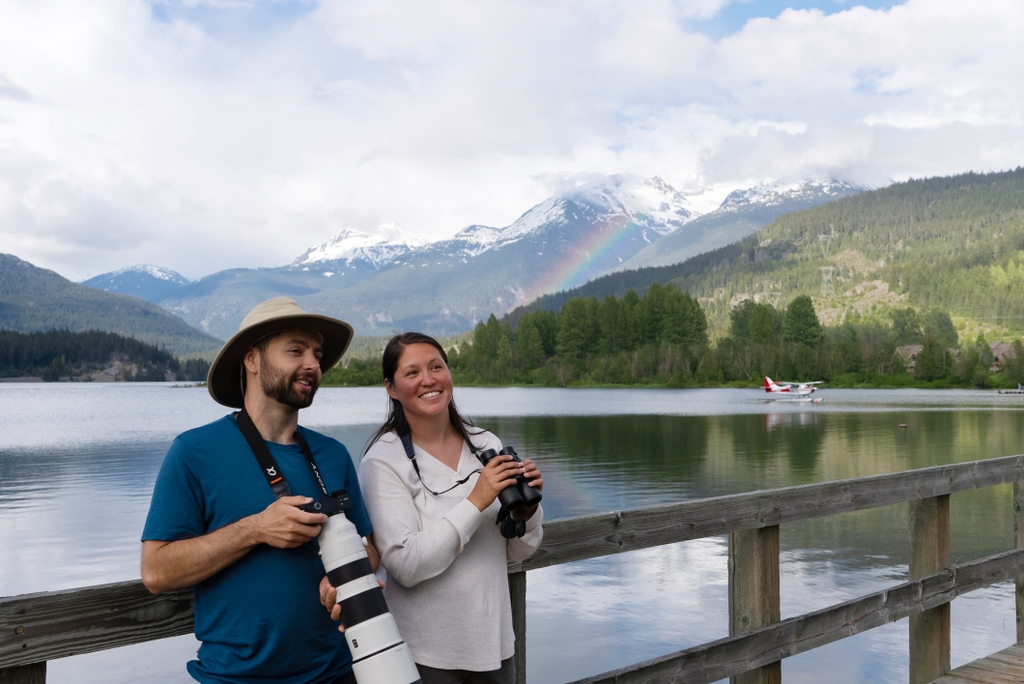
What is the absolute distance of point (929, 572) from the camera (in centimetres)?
480

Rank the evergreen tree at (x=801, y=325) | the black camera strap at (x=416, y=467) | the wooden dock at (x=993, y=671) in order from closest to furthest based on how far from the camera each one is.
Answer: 1. the black camera strap at (x=416, y=467)
2. the wooden dock at (x=993, y=671)
3. the evergreen tree at (x=801, y=325)

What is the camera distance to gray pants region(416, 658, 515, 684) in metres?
2.53

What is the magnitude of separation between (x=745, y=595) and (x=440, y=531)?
192 centimetres

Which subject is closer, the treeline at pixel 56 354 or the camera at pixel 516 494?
the camera at pixel 516 494

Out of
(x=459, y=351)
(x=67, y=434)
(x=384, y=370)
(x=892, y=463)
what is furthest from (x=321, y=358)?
(x=459, y=351)

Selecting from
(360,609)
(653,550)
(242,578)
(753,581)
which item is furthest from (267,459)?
(653,550)

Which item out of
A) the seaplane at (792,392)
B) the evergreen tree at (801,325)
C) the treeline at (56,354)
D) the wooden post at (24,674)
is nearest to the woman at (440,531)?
the wooden post at (24,674)

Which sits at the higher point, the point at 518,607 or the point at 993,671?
the point at 518,607

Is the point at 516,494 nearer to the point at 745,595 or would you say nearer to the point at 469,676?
the point at 469,676

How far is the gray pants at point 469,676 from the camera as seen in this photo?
253cm

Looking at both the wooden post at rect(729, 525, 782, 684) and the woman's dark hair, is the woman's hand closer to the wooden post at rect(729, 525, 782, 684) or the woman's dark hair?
the woman's dark hair

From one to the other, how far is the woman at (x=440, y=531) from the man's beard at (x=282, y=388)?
275 millimetres

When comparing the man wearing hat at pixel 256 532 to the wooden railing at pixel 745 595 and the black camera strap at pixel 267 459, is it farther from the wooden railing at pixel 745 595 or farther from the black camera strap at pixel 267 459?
the wooden railing at pixel 745 595

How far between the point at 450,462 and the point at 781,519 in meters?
1.84
